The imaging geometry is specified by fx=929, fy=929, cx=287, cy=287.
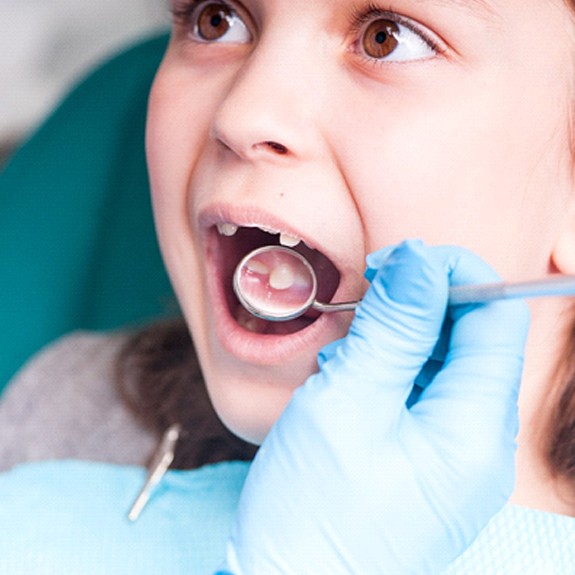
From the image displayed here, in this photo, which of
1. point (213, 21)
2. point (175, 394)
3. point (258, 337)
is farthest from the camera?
point (175, 394)

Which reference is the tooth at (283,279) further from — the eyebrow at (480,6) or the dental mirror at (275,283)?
the eyebrow at (480,6)

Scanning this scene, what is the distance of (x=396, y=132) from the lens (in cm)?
93

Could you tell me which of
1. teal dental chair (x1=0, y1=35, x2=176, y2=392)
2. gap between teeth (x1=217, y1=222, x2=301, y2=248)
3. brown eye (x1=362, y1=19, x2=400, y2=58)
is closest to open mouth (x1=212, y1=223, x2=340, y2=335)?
gap between teeth (x1=217, y1=222, x2=301, y2=248)

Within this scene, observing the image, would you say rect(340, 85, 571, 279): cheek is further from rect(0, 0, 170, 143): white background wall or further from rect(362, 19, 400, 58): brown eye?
rect(0, 0, 170, 143): white background wall

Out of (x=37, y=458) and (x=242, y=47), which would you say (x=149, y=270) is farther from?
(x=242, y=47)

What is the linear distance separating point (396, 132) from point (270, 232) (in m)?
0.18

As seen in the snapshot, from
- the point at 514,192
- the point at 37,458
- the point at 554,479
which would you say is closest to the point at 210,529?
the point at 37,458

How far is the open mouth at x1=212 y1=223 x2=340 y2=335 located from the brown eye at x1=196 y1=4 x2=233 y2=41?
0.79 ft

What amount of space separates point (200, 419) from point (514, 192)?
635 millimetres

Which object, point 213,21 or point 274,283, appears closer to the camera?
point 274,283

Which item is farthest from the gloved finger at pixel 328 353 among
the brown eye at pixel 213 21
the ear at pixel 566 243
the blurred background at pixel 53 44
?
the blurred background at pixel 53 44

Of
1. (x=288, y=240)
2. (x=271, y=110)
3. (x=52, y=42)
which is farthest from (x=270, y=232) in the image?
(x=52, y=42)

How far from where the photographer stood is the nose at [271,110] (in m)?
0.93

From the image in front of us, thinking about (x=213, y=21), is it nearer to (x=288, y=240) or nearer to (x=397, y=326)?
(x=288, y=240)
